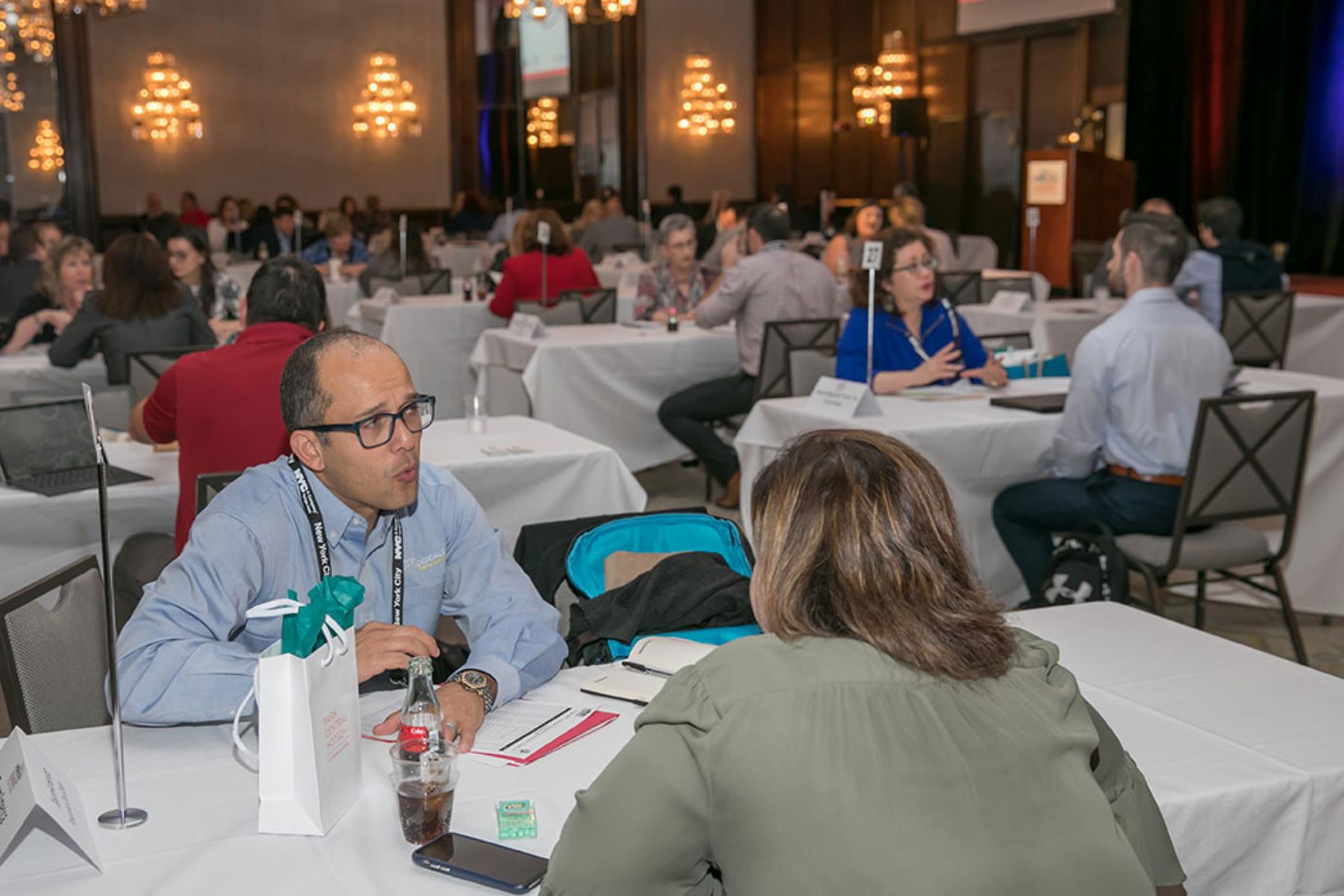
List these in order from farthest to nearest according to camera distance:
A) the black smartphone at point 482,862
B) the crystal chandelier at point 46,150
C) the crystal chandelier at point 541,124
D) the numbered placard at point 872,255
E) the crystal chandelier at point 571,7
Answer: the crystal chandelier at point 541,124 < the crystal chandelier at point 46,150 < the crystal chandelier at point 571,7 < the numbered placard at point 872,255 < the black smartphone at point 482,862

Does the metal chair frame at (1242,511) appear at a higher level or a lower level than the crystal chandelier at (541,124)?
lower

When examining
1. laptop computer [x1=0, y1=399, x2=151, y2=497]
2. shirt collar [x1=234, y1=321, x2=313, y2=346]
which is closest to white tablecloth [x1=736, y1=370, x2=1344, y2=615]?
shirt collar [x1=234, y1=321, x2=313, y2=346]

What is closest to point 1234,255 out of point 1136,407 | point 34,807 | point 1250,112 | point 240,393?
point 1136,407

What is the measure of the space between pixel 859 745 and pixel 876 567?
0.55 feet

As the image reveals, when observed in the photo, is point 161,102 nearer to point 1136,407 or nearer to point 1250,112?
point 1250,112

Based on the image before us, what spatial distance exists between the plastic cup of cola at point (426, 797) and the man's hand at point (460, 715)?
230mm

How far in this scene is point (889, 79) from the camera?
15.8m

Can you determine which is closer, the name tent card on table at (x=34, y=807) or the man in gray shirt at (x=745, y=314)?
the name tent card on table at (x=34, y=807)

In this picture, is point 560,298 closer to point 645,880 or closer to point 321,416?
point 321,416

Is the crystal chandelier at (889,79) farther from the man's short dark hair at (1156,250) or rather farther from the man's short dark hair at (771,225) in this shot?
the man's short dark hair at (1156,250)

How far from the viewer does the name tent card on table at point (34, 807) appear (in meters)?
1.52

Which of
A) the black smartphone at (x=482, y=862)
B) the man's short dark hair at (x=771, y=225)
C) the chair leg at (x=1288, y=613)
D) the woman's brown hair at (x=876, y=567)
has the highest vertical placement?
Answer: the man's short dark hair at (x=771, y=225)

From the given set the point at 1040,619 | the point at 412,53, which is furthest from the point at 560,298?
the point at 412,53

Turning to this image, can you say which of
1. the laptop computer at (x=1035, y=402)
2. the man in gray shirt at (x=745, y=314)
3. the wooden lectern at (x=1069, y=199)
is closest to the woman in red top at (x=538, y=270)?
the man in gray shirt at (x=745, y=314)
